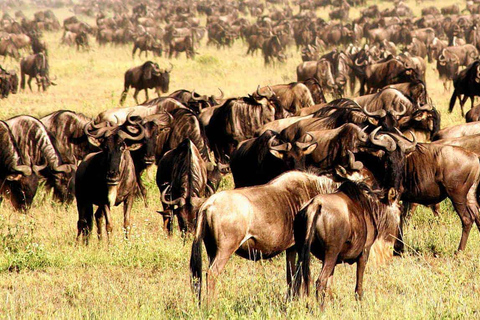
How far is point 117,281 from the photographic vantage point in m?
7.04

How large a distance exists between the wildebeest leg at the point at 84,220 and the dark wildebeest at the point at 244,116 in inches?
180

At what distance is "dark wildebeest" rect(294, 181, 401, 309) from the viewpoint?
5406 mm

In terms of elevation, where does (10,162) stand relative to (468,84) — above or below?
above

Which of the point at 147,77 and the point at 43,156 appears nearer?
the point at 43,156

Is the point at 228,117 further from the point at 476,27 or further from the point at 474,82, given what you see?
the point at 476,27

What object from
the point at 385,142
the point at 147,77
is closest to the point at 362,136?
the point at 385,142

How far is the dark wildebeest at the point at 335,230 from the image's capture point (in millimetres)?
5406

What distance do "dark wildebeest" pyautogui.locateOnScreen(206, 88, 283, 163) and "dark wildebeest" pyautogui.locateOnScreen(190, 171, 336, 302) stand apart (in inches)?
248

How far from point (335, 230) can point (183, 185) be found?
121 inches

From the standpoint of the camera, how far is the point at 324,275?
543 centimetres

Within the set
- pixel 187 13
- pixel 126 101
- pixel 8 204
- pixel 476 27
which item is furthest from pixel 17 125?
pixel 187 13

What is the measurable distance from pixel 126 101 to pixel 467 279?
646 inches

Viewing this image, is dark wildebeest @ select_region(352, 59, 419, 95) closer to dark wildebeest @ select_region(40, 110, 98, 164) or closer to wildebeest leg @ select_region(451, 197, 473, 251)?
dark wildebeest @ select_region(40, 110, 98, 164)

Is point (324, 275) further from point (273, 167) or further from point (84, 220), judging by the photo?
point (84, 220)
